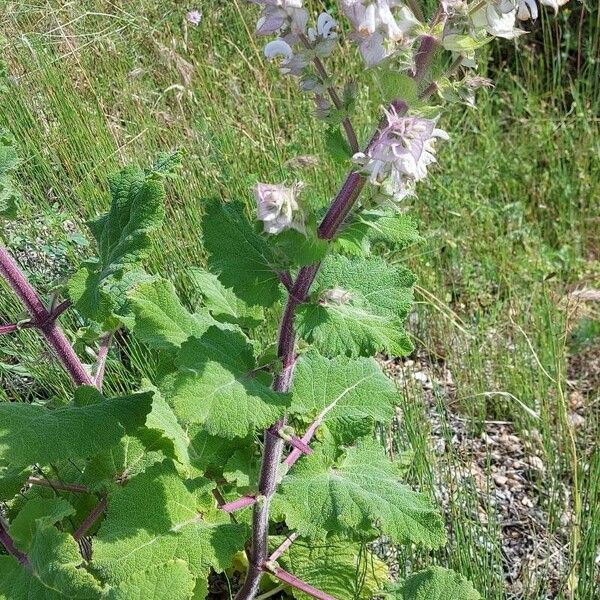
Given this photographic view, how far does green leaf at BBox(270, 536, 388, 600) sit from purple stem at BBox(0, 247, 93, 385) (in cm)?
64

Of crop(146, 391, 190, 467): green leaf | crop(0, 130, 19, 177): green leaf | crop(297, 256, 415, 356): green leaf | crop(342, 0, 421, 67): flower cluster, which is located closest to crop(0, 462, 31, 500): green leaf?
crop(146, 391, 190, 467): green leaf

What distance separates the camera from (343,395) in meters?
1.64

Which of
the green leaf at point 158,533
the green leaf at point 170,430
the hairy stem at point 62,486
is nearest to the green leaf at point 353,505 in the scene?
the green leaf at point 158,533

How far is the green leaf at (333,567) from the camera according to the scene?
179 centimetres

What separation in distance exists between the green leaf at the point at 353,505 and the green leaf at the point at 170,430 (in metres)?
0.23

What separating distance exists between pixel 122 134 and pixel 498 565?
202 cm

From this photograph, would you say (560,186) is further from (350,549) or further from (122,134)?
(350,549)

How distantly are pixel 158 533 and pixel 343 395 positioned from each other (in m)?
0.47

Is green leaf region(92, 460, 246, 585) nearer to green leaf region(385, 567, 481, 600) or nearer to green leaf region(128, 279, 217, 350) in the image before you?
green leaf region(128, 279, 217, 350)

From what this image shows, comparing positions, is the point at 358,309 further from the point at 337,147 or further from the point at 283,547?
the point at 283,547

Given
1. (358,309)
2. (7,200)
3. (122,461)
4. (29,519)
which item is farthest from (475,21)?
(29,519)

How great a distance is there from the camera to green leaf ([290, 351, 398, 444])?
160 cm

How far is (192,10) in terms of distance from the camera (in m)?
3.34

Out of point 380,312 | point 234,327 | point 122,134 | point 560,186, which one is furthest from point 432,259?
→ point 380,312
